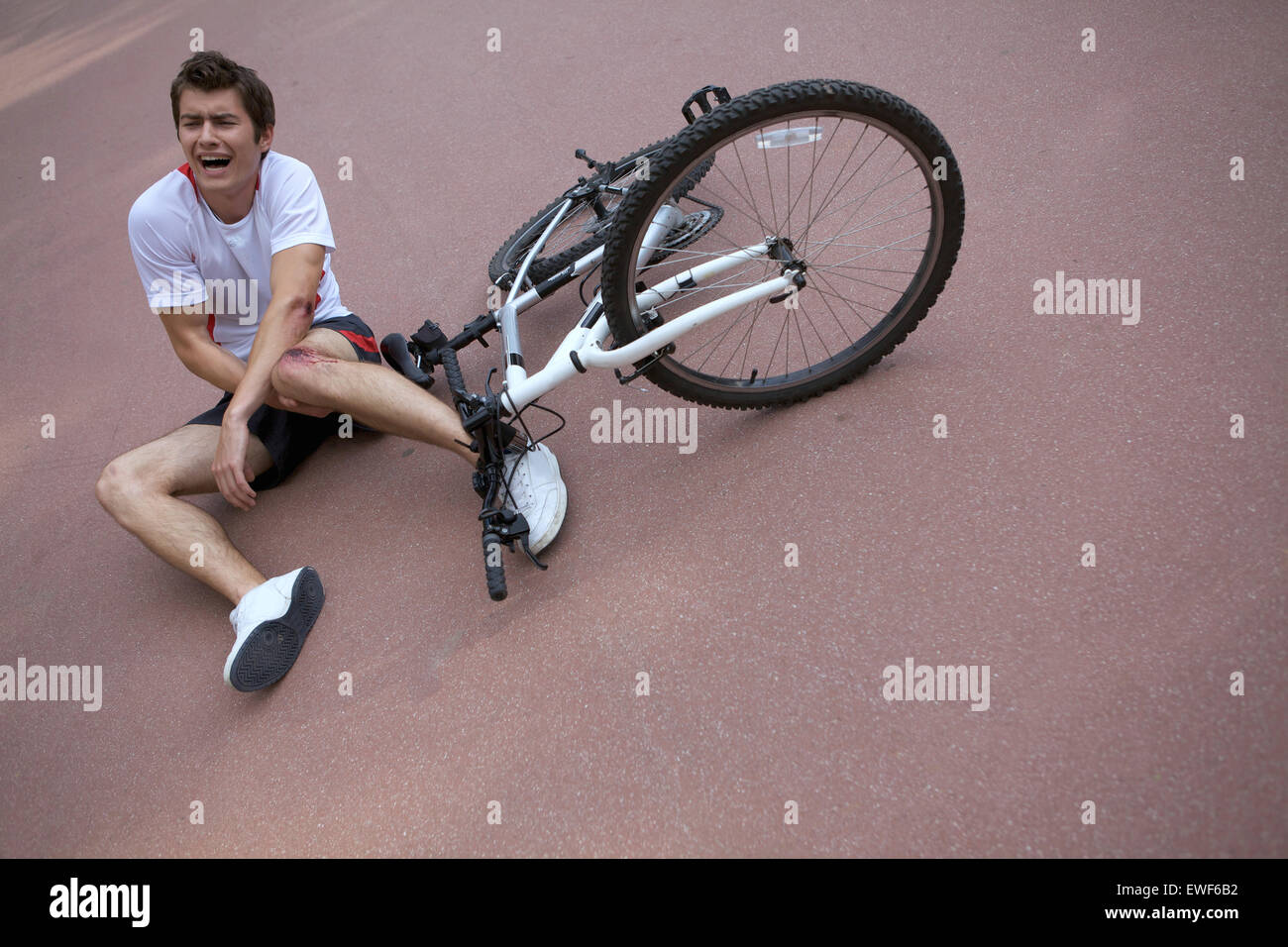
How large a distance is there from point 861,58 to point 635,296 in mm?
2010

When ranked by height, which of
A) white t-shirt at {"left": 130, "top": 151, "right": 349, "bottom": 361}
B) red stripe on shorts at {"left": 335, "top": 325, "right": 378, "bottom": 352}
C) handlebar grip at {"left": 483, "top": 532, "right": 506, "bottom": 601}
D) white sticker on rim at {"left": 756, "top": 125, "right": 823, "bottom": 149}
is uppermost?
white sticker on rim at {"left": 756, "top": 125, "right": 823, "bottom": 149}

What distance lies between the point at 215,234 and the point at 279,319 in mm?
301

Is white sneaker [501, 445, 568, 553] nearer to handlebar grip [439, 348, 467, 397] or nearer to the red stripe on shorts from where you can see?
handlebar grip [439, 348, 467, 397]

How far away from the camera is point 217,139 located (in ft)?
6.32

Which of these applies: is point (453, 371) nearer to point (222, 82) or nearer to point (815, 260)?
point (222, 82)

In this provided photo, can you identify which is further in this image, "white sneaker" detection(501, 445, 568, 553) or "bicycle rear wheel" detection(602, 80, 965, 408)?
"white sneaker" detection(501, 445, 568, 553)

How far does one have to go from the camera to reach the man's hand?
1946 mm

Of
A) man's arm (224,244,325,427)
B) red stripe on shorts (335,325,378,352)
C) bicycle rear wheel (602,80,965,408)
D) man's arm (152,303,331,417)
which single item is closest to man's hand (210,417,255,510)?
man's arm (224,244,325,427)

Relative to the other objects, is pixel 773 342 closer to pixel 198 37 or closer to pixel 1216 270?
pixel 1216 270

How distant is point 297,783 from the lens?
1773 mm

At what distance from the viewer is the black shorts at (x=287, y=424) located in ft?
7.34

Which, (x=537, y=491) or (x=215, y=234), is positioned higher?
(x=215, y=234)

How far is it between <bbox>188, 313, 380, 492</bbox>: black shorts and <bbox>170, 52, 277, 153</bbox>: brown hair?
1.72 ft

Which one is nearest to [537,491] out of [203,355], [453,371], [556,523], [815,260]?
[556,523]
